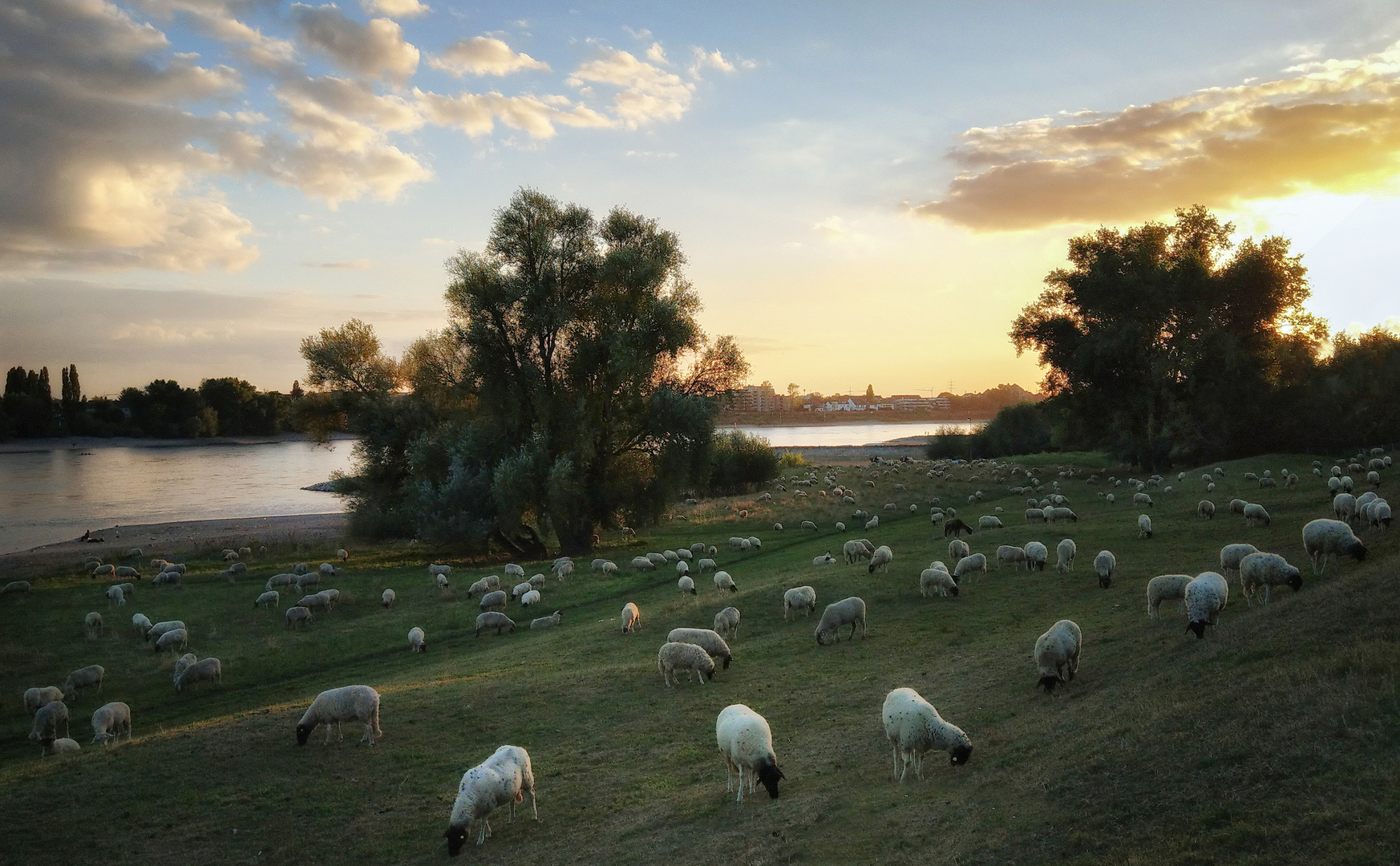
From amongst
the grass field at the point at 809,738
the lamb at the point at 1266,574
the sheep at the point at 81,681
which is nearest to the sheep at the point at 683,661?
the grass field at the point at 809,738

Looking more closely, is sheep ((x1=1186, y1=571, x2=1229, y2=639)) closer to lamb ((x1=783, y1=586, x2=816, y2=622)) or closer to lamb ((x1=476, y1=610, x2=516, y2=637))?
lamb ((x1=783, y1=586, x2=816, y2=622))

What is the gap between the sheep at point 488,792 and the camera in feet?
34.2

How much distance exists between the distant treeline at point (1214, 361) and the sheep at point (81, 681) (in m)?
58.2

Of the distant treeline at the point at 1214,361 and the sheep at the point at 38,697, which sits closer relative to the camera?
the sheep at the point at 38,697

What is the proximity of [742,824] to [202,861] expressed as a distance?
7462 mm

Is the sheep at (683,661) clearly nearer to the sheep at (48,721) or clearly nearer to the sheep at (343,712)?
the sheep at (343,712)

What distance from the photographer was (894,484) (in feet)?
193

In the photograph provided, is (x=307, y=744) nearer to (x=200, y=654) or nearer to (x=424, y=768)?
(x=424, y=768)

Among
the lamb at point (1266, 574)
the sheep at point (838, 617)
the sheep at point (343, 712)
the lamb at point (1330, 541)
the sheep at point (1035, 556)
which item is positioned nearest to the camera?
the sheep at point (343, 712)

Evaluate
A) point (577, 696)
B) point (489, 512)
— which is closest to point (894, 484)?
point (489, 512)

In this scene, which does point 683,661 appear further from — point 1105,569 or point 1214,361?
point 1214,361

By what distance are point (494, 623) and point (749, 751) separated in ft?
55.0

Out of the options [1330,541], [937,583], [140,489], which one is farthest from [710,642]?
[140,489]

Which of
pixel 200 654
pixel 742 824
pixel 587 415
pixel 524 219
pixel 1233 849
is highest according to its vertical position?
pixel 524 219
